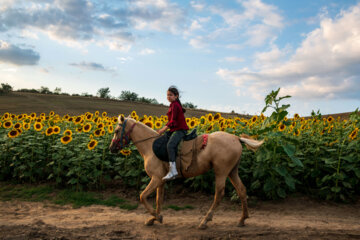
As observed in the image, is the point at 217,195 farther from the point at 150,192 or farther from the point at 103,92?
the point at 103,92

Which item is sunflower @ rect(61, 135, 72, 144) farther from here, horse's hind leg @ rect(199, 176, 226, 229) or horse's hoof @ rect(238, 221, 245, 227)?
horse's hoof @ rect(238, 221, 245, 227)

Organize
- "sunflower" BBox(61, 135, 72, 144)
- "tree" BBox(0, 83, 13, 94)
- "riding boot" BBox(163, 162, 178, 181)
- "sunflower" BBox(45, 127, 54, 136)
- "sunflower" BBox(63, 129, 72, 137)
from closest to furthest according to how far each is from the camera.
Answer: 1. "riding boot" BBox(163, 162, 178, 181)
2. "sunflower" BBox(61, 135, 72, 144)
3. "sunflower" BBox(63, 129, 72, 137)
4. "sunflower" BBox(45, 127, 54, 136)
5. "tree" BBox(0, 83, 13, 94)

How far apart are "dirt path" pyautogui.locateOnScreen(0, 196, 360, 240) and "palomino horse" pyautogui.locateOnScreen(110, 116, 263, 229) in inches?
14.7

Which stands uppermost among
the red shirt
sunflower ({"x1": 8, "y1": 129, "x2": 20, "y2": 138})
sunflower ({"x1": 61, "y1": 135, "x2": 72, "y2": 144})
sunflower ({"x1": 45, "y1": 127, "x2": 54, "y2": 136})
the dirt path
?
the red shirt

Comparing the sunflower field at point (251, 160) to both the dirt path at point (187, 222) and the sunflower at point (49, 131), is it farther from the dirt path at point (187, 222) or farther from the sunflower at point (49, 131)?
the dirt path at point (187, 222)

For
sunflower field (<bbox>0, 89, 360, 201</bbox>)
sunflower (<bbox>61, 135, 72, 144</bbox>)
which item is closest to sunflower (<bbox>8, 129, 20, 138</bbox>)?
sunflower field (<bbox>0, 89, 360, 201</bbox>)

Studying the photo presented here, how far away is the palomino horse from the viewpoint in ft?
17.6

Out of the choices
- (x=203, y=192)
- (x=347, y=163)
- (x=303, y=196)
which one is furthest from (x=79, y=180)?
(x=347, y=163)

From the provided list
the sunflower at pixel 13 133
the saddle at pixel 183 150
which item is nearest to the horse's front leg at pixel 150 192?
the saddle at pixel 183 150

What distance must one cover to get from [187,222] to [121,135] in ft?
7.43

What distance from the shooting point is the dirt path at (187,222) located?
5203mm

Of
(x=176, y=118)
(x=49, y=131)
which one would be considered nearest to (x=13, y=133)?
(x=49, y=131)

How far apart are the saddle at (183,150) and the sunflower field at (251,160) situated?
1.70 meters

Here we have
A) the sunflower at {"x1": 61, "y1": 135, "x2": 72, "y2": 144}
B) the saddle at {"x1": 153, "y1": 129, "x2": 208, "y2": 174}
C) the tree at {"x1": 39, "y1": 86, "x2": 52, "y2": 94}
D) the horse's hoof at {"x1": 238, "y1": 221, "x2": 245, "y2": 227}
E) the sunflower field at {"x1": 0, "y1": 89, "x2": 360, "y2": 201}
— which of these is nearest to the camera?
the saddle at {"x1": 153, "y1": 129, "x2": 208, "y2": 174}
